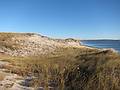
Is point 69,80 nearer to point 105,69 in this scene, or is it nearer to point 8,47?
point 105,69

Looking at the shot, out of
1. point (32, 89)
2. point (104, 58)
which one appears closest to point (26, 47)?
point (104, 58)

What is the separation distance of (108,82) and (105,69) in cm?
120

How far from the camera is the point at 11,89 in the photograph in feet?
24.0

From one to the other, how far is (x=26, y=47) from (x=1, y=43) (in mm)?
3049

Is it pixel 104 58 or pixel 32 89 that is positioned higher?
pixel 104 58

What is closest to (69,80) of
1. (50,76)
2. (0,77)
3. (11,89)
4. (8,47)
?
(50,76)

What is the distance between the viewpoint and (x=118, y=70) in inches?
294

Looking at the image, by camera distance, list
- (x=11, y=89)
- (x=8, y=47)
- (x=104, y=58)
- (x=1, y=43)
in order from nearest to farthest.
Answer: (x=11, y=89), (x=104, y=58), (x=8, y=47), (x=1, y=43)

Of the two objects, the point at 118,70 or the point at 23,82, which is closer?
the point at 118,70

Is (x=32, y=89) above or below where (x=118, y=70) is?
below

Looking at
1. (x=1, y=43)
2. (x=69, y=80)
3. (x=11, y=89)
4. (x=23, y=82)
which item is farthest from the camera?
(x=1, y=43)

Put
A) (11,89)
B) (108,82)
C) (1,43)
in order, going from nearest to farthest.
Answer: (108,82) → (11,89) → (1,43)

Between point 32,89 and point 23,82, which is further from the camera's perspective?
point 23,82

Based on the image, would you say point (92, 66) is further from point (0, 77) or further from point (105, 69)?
point (0, 77)
